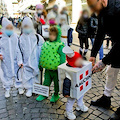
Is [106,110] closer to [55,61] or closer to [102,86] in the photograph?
[102,86]

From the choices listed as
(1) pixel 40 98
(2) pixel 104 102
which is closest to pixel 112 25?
(2) pixel 104 102

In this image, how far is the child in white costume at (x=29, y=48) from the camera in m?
2.91

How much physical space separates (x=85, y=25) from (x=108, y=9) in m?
3.48

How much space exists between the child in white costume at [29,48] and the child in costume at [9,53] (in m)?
0.13

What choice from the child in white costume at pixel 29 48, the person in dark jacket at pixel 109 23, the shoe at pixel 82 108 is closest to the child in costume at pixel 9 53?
the child in white costume at pixel 29 48

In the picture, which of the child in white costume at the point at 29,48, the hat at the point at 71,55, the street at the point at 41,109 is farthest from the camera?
the child in white costume at the point at 29,48

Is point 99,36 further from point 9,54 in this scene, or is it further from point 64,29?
point 64,29

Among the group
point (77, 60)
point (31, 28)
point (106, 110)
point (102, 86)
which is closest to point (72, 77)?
point (77, 60)

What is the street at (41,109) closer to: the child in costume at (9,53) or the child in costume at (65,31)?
the child in costume at (9,53)

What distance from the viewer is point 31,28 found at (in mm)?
2932

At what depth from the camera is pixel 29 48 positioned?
2.93 meters

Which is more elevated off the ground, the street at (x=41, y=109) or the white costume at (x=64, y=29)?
the white costume at (x=64, y=29)

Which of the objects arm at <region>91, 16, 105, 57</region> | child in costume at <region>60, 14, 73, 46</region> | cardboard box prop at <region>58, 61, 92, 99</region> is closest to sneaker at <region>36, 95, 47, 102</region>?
cardboard box prop at <region>58, 61, 92, 99</region>

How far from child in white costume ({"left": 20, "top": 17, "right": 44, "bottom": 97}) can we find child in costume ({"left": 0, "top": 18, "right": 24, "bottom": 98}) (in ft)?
0.41
